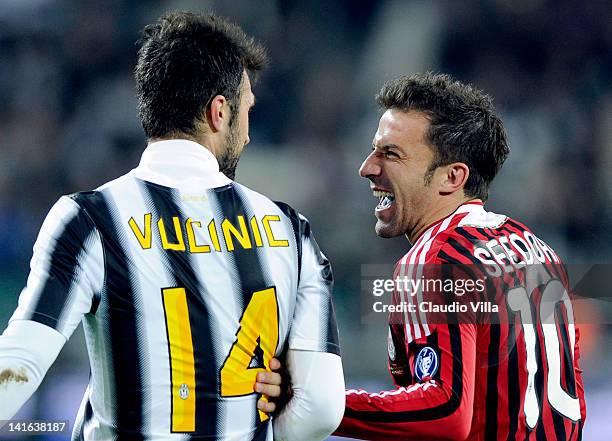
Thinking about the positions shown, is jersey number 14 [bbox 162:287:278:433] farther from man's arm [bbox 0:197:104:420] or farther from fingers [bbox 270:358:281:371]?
man's arm [bbox 0:197:104:420]

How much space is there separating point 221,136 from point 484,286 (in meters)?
0.95

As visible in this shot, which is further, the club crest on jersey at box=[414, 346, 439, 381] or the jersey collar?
the club crest on jersey at box=[414, 346, 439, 381]

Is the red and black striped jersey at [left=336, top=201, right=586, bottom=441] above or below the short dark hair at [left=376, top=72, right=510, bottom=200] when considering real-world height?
below

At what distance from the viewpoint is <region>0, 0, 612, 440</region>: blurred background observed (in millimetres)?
6590

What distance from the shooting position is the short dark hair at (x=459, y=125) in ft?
9.81

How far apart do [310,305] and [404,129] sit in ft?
3.87

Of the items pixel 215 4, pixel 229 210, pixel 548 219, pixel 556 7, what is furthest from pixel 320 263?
pixel 556 7

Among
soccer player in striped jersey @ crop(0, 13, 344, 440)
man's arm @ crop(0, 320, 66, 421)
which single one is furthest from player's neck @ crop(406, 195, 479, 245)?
man's arm @ crop(0, 320, 66, 421)

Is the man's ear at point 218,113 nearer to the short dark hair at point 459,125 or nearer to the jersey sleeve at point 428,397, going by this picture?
the jersey sleeve at point 428,397

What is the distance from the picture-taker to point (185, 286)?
6.11ft

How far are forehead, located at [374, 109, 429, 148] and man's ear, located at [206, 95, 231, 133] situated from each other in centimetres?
109

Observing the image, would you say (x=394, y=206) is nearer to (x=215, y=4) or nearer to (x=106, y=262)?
(x=106, y=262)

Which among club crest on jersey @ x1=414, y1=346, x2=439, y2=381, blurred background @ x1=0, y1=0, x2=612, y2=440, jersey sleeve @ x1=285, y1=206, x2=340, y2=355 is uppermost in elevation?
blurred background @ x1=0, y1=0, x2=612, y2=440

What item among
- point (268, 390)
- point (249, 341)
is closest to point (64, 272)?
point (249, 341)
